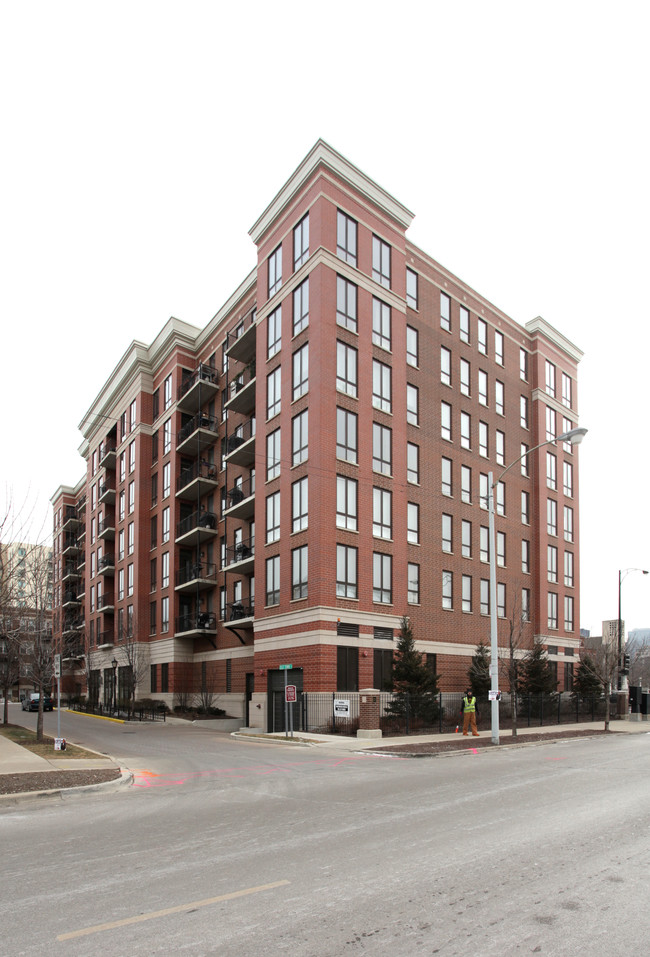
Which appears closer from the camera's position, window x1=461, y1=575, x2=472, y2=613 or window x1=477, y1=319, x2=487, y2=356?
window x1=461, y1=575, x2=472, y2=613

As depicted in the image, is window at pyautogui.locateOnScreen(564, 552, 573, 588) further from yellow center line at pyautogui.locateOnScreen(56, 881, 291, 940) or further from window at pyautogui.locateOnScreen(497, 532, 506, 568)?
yellow center line at pyautogui.locateOnScreen(56, 881, 291, 940)

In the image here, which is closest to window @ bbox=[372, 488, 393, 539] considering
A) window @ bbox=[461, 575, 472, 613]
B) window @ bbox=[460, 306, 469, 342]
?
window @ bbox=[461, 575, 472, 613]

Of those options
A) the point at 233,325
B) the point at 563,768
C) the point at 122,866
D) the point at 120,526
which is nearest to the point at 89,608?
the point at 120,526

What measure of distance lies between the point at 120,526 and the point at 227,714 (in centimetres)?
2096

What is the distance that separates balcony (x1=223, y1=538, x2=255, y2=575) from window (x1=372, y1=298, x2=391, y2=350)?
39.2 feet

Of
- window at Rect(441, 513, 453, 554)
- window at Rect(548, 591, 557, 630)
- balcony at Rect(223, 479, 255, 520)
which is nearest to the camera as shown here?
balcony at Rect(223, 479, 255, 520)

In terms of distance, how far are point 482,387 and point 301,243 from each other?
14.3m

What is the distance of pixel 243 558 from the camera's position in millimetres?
38250

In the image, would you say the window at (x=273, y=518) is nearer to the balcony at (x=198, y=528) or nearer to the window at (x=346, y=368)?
the window at (x=346, y=368)

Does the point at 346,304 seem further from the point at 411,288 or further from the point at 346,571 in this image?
the point at 346,571

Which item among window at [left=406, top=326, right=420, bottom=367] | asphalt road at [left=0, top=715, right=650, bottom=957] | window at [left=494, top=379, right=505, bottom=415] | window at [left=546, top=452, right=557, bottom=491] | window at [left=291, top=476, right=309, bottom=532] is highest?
window at [left=406, top=326, right=420, bottom=367]

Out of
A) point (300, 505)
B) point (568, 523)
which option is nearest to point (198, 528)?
point (300, 505)

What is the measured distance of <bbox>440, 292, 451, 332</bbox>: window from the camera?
40219 millimetres

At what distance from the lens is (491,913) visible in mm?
5727
